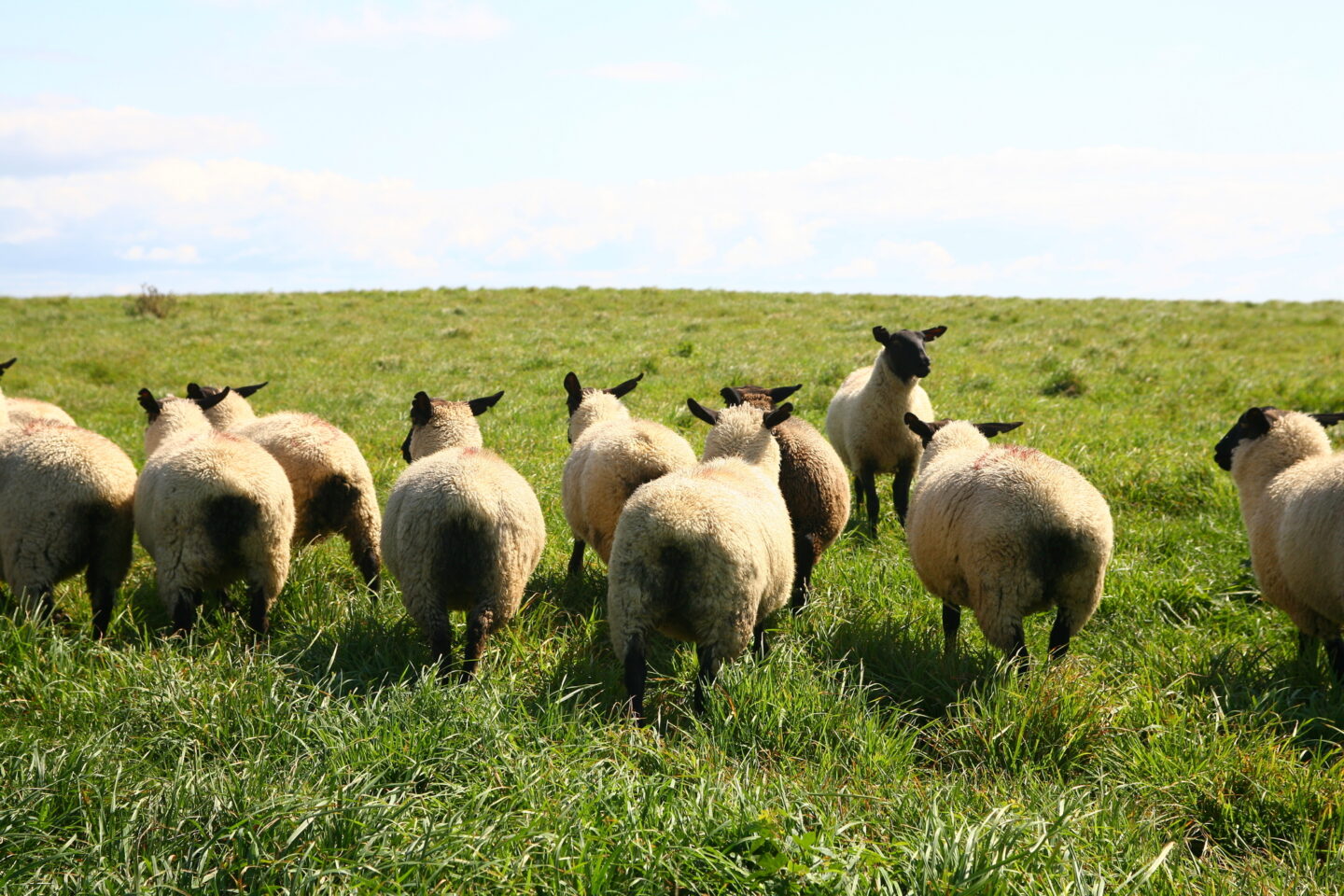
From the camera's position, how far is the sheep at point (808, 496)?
605 centimetres

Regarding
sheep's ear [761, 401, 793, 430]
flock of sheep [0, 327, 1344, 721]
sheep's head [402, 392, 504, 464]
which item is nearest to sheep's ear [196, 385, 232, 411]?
flock of sheep [0, 327, 1344, 721]

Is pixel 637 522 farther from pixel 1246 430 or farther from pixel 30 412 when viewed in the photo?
pixel 30 412

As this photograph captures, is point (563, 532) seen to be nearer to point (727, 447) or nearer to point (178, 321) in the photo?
point (727, 447)

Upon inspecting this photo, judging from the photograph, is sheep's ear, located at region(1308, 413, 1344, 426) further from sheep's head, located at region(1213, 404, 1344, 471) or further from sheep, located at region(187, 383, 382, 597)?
sheep, located at region(187, 383, 382, 597)

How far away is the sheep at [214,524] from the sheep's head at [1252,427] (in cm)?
622

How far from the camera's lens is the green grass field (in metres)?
2.81

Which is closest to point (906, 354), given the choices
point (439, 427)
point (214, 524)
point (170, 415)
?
point (439, 427)

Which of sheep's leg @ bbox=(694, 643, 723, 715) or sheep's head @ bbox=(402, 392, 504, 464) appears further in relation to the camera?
sheep's head @ bbox=(402, 392, 504, 464)

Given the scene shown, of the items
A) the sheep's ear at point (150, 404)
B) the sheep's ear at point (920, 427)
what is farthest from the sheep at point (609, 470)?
the sheep's ear at point (150, 404)

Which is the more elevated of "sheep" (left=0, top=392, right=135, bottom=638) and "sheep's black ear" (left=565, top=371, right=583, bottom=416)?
"sheep's black ear" (left=565, top=371, right=583, bottom=416)

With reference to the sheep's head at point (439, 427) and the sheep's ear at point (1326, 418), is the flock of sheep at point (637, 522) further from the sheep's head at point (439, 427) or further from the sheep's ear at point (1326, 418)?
the sheep's ear at point (1326, 418)

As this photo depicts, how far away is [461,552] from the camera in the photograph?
479 cm

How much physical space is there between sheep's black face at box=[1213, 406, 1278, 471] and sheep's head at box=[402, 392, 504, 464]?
5156 millimetres

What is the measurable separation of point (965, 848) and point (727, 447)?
3.44m
